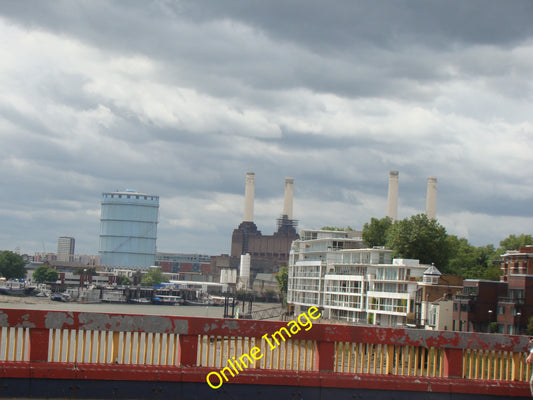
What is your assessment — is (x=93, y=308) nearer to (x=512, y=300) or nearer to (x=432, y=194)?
(x=432, y=194)

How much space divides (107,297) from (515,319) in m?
149

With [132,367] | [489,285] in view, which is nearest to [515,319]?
[489,285]

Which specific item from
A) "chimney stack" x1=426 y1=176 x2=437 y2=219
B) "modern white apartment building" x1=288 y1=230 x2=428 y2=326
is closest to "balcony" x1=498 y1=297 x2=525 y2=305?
"modern white apartment building" x1=288 y1=230 x2=428 y2=326

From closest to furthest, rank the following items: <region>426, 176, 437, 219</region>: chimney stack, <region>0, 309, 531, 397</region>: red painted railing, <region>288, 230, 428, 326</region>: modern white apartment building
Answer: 1. <region>0, 309, 531, 397</region>: red painted railing
2. <region>288, 230, 428, 326</region>: modern white apartment building
3. <region>426, 176, 437, 219</region>: chimney stack

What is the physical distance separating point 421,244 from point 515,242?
2853cm

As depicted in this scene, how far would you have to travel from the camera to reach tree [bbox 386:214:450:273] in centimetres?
8556

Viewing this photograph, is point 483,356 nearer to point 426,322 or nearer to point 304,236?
point 426,322

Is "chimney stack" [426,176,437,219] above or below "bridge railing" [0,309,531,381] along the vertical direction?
above

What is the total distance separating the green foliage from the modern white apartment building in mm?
23043

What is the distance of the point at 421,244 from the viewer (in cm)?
8575

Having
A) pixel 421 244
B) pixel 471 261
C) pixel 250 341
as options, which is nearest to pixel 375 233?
pixel 471 261

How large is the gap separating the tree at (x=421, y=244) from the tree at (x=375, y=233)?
18.2 metres

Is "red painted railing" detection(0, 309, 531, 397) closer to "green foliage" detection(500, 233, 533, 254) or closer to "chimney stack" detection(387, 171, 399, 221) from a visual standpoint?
"green foliage" detection(500, 233, 533, 254)

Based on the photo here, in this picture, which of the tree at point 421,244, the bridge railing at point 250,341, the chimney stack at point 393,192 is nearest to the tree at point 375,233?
the tree at point 421,244
